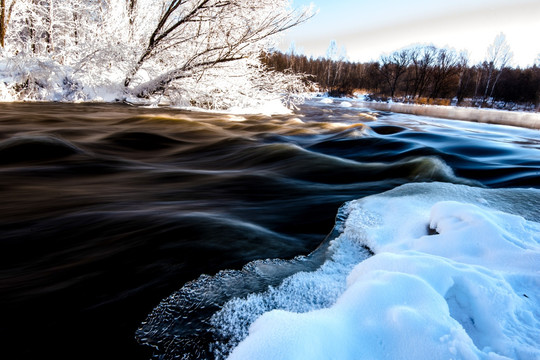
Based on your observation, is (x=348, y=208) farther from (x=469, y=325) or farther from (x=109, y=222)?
(x=109, y=222)

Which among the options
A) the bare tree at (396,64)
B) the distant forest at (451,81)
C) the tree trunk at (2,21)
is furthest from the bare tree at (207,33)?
the bare tree at (396,64)

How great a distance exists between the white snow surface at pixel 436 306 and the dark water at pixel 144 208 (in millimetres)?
504

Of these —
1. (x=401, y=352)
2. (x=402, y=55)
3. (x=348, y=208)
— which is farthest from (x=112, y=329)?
(x=402, y=55)

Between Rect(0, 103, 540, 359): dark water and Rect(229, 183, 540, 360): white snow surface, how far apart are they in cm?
50

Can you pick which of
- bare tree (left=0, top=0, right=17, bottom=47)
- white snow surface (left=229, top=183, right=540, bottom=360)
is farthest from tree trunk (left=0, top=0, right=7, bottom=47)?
white snow surface (left=229, top=183, right=540, bottom=360)

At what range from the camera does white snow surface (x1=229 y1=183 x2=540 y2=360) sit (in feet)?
2.50

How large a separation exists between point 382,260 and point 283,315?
493mm

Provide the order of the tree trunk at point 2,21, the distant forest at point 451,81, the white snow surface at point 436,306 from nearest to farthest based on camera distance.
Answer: the white snow surface at point 436,306
the tree trunk at point 2,21
the distant forest at point 451,81

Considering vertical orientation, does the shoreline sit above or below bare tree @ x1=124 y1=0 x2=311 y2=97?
below

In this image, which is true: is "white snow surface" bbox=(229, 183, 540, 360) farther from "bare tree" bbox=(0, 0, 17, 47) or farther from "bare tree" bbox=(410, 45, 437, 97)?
"bare tree" bbox=(410, 45, 437, 97)

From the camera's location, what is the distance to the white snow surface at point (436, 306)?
76cm

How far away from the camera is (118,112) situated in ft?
24.2

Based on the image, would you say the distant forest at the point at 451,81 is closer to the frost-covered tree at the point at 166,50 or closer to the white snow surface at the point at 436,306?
the frost-covered tree at the point at 166,50

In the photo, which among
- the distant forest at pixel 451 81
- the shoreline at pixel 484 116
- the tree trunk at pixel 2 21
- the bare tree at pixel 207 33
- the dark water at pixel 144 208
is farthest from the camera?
the distant forest at pixel 451 81
